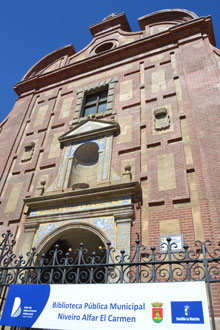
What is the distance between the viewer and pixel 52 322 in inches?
153

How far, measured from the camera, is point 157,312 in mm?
3418

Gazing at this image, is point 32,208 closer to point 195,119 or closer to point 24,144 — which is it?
point 24,144

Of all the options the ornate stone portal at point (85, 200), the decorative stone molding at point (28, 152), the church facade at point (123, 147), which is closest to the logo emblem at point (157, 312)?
the church facade at point (123, 147)

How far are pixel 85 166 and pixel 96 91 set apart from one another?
13.3ft

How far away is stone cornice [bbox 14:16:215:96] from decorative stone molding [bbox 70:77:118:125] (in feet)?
4.87

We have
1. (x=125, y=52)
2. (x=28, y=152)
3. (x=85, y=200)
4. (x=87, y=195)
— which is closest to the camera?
(x=87, y=195)

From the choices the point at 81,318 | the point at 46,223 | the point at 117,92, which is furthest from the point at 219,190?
the point at 117,92

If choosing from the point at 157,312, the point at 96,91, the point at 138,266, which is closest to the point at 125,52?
the point at 96,91

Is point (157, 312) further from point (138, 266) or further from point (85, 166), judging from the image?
point (85, 166)

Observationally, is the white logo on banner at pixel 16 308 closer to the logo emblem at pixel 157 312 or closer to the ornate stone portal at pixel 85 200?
the logo emblem at pixel 157 312

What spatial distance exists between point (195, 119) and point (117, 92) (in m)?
4.06

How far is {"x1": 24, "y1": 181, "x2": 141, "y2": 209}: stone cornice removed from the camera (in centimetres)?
702

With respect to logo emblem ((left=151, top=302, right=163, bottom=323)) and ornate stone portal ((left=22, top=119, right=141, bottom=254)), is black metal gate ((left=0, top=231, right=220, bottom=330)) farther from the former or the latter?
ornate stone portal ((left=22, top=119, right=141, bottom=254))

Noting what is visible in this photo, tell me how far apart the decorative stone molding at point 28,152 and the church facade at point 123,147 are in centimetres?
4
